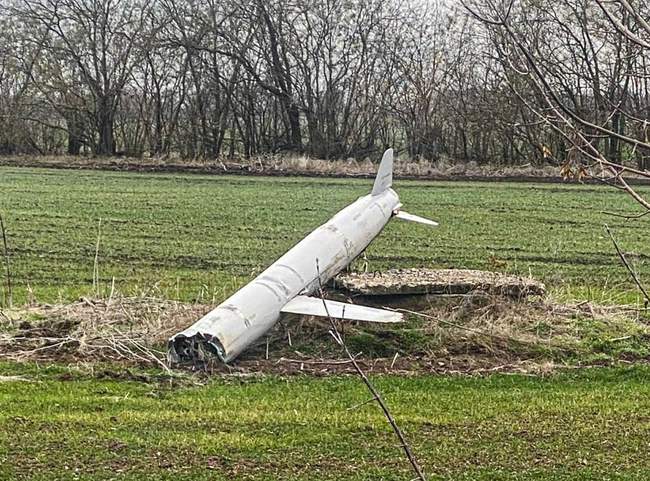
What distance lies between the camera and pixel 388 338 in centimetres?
836


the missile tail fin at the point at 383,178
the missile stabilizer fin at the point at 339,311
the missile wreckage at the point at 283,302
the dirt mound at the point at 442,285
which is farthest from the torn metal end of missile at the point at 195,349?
the missile tail fin at the point at 383,178

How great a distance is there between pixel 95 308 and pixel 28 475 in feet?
13.6

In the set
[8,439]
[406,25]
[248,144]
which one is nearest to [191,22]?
[248,144]

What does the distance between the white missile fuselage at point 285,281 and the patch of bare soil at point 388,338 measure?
229 mm

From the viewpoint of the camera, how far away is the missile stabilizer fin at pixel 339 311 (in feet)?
26.7

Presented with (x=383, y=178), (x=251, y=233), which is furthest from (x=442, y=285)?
(x=251, y=233)

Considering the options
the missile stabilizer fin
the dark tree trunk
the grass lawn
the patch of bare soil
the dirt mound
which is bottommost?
the grass lawn

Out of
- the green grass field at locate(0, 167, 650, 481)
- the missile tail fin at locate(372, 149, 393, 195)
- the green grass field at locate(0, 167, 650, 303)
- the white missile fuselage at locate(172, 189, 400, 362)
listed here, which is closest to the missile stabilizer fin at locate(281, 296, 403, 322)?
the white missile fuselage at locate(172, 189, 400, 362)

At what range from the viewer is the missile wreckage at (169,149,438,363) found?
7688 mm

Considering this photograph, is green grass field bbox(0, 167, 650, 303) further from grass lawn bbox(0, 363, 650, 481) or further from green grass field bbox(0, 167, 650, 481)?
grass lawn bbox(0, 363, 650, 481)

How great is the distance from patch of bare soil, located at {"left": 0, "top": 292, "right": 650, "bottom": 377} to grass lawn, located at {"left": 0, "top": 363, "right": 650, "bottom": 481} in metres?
0.39

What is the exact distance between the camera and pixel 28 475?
5188 millimetres

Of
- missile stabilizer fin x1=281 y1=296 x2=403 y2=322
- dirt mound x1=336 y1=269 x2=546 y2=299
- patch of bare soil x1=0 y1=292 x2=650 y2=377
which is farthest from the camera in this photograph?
dirt mound x1=336 y1=269 x2=546 y2=299

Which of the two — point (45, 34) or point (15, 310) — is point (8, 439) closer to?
point (15, 310)
